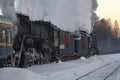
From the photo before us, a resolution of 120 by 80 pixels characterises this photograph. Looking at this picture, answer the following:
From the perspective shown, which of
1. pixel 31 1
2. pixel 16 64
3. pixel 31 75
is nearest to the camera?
pixel 31 75

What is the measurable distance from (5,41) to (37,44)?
9029 millimetres

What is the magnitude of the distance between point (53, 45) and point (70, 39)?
715 cm

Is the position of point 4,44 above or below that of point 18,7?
below

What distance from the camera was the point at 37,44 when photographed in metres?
32.0

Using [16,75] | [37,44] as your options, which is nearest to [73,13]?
[37,44]

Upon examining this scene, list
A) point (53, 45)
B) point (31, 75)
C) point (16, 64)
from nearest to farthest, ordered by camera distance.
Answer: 1. point (31, 75)
2. point (16, 64)
3. point (53, 45)

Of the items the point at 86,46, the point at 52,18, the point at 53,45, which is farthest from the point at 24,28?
the point at 86,46

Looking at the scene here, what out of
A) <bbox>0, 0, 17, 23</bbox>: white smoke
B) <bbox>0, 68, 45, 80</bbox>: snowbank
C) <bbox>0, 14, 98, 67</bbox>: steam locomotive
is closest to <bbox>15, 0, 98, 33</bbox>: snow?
<bbox>0, 14, 98, 67</bbox>: steam locomotive

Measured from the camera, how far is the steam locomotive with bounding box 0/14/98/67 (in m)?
23.8

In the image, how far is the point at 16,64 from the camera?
2622cm

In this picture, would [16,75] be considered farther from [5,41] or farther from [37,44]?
[37,44]

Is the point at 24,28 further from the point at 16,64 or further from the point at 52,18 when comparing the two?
the point at 52,18

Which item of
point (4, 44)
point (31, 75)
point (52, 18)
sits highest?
point (52, 18)

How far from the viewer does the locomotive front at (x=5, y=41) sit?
74.1ft
